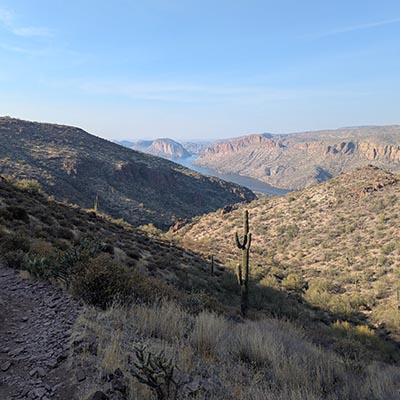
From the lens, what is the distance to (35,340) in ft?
14.7

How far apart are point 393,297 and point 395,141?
212 meters

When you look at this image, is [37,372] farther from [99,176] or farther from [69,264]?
[99,176]

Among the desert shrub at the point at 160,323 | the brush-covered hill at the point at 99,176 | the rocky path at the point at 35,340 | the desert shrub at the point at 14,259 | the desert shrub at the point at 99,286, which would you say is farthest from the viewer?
the brush-covered hill at the point at 99,176

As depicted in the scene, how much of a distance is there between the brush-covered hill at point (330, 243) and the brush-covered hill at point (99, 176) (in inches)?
546

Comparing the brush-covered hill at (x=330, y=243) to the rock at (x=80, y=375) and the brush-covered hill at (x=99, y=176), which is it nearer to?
the brush-covered hill at (x=99, y=176)

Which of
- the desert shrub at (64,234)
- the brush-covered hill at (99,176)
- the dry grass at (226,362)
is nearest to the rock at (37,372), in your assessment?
the dry grass at (226,362)

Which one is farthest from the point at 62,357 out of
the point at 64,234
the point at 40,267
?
the point at 64,234

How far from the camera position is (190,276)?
1847cm

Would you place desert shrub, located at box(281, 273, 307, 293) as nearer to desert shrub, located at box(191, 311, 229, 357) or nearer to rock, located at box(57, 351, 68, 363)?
desert shrub, located at box(191, 311, 229, 357)

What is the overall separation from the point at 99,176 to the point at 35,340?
59.4 m

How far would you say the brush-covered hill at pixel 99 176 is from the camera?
49094 millimetres

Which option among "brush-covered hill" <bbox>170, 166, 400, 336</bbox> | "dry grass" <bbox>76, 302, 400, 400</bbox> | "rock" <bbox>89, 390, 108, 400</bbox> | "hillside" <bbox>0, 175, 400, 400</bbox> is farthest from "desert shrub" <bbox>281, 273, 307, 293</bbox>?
"rock" <bbox>89, 390, 108, 400</bbox>

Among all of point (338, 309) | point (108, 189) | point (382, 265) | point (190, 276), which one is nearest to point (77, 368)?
point (190, 276)

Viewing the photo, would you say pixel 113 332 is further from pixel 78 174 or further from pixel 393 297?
pixel 78 174
